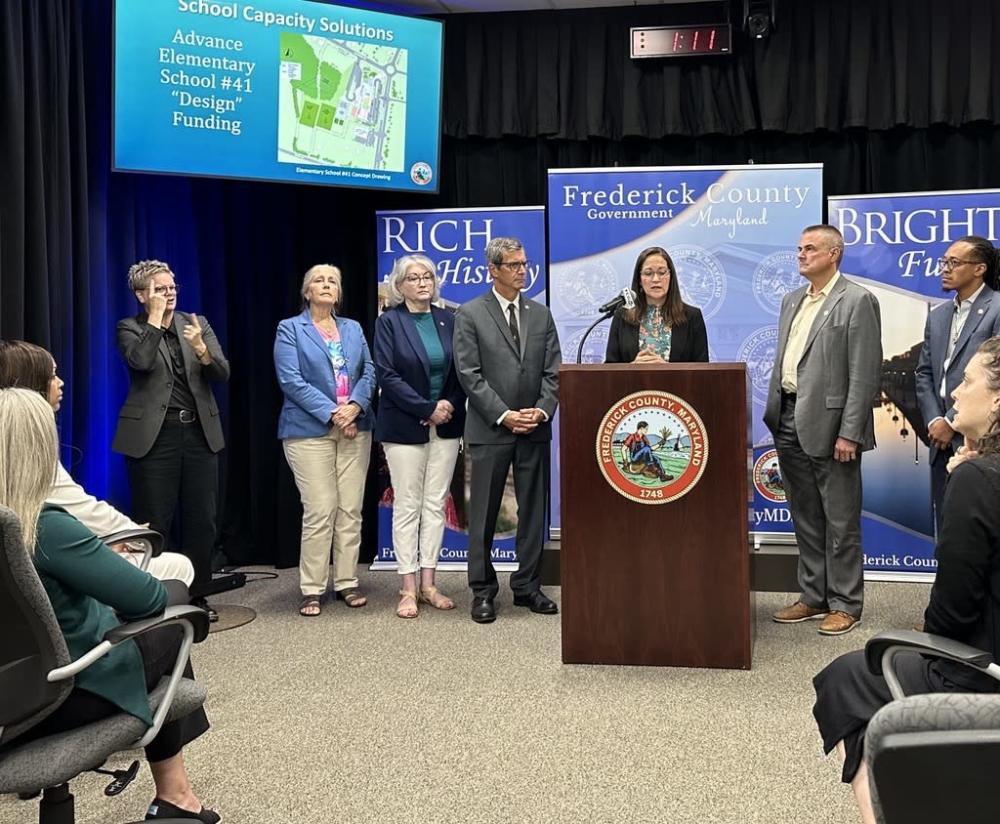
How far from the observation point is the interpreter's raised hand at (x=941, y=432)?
3949 mm

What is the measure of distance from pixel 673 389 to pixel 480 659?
123 cm

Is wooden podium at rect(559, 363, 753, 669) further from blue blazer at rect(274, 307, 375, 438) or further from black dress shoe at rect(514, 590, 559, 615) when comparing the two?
blue blazer at rect(274, 307, 375, 438)

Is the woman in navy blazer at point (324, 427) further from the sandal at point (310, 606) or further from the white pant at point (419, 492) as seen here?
the white pant at point (419, 492)

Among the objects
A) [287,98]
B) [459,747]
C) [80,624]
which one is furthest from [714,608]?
[287,98]

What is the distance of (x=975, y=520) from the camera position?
1.75 metres

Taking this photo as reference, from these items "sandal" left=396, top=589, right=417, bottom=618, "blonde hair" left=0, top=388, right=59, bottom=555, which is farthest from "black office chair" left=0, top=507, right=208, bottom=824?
"sandal" left=396, top=589, right=417, bottom=618

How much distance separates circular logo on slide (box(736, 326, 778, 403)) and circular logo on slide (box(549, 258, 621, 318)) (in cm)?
75

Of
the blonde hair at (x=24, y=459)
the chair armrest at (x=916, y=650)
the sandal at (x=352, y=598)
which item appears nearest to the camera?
the chair armrest at (x=916, y=650)

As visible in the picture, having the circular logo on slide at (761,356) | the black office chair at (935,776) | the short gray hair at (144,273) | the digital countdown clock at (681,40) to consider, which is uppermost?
the digital countdown clock at (681,40)

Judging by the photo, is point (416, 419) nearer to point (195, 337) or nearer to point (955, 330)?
point (195, 337)

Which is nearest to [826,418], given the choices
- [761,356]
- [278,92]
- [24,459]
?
[761,356]

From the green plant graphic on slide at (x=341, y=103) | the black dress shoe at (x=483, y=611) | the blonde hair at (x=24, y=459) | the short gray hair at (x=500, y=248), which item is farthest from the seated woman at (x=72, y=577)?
the green plant graphic on slide at (x=341, y=103)

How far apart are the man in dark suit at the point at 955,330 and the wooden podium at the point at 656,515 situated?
103 cm

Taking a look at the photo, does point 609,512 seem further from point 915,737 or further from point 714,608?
point 915,737
